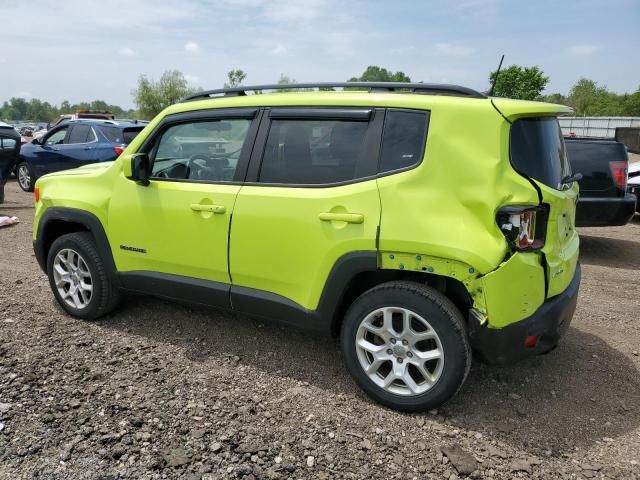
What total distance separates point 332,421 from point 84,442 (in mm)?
1307

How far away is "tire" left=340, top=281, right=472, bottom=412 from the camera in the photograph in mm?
2871

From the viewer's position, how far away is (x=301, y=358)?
3.76 metres

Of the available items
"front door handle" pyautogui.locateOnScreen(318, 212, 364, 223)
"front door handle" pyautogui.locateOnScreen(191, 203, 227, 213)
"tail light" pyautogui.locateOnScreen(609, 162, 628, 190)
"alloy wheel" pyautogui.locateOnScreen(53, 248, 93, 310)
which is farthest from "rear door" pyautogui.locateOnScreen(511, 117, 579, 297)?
"tail light" pyautogui.locateOnScreen(609, 162, 628, 190)

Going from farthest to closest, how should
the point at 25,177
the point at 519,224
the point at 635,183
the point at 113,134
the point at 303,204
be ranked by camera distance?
the point at 25,177 → the point at 113,134 → the point at 635,183 → the point at 303,204 → the point at 519,224

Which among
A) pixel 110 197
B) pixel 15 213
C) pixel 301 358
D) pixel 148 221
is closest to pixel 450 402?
pixel 301 358

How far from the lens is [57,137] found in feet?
37.9

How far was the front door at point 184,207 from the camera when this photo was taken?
356cm

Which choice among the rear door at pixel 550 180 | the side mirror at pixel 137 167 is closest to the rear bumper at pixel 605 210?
the rear door at pixel 550 180

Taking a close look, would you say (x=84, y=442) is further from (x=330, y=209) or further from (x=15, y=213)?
(x=15, y=213)

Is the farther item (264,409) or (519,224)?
(264,409)

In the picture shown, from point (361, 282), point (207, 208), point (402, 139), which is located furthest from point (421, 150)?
point (207, 208)

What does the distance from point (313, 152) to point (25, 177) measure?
1111 centimetres

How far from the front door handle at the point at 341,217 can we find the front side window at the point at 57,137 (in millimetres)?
10100

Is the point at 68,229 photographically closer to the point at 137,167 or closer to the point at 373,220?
the point at 137,167
